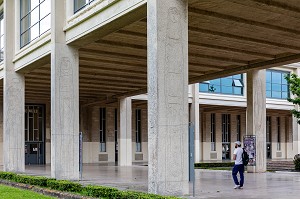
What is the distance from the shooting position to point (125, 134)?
37.4 metres

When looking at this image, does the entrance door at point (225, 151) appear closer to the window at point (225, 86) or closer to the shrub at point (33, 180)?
the window at point (225, 86)

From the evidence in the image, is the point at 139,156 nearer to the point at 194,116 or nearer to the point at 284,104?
the point at 194,116

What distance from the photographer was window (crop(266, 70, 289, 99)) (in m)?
44.5

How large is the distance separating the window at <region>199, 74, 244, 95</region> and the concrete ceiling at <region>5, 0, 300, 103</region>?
1077 cm

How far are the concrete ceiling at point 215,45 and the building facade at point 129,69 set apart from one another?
1.8 inches

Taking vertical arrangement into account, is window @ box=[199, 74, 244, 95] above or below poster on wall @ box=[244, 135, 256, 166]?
above

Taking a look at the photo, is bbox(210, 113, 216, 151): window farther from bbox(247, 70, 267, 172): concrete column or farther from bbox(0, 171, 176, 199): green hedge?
bbox(0, 171, 176, 199): green hedge

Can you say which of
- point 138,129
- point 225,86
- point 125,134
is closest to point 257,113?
point 125,134

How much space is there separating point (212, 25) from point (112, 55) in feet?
21.1

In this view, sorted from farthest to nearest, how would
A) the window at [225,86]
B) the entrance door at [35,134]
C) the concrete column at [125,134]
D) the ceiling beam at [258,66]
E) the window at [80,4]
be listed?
the window at [225,86] < the entrance door at [35,134] < the concrete column at [125,134] < the ceiling beam at [258,66] < the window at [80,4]

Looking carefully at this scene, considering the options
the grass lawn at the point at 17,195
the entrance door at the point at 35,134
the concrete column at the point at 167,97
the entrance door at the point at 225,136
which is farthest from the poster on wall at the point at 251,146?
the entrance door at the point at 225,136

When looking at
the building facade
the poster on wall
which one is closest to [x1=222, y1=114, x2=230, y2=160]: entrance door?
the building facade

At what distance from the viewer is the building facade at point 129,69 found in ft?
46.6

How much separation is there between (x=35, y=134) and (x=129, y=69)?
1667 cm
